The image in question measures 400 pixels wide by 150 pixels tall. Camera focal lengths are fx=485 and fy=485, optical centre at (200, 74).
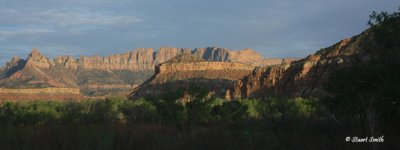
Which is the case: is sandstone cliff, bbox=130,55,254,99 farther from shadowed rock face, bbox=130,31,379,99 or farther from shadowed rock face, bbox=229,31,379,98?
shadowed rock face, bbox=229,31,379,98

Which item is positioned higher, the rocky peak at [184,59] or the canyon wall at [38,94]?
the rocky peak at [184,59]

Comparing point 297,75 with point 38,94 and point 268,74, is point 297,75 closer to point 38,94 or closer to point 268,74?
point 268,74

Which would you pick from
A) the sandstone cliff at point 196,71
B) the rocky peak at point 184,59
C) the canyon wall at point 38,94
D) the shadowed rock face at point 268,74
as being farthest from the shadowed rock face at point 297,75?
the rocky peak at point 184,59

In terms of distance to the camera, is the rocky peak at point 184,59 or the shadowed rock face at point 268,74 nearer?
the shadowed rock face at point 268,74

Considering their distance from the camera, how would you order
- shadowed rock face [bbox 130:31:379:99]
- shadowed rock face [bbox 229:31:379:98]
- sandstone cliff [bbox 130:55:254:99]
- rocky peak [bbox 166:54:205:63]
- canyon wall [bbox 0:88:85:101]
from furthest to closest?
rocky peak [bbox 166:54:205:63], sandstone cliff [bbox 130:55:254:99], canyon wall [bbox 0:88:85:101], shadowed rock face [bbox 229:31:379:98], shadowed rock face [bbox 130:31:379:99]

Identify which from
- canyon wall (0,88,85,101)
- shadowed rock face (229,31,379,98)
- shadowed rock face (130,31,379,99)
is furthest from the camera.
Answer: canyon wall (0,88,85,101)

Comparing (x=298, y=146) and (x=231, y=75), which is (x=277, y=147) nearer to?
(x=298, y=146)

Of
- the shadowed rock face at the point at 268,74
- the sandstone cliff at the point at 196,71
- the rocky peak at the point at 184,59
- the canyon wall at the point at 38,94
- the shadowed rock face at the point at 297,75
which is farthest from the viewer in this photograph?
the rocky peak at the point at 184,59

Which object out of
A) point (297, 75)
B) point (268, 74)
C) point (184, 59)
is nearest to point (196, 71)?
point (184, 59)

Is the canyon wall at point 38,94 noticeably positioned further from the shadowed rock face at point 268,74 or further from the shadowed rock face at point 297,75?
the shadowed rock face at point 297,75

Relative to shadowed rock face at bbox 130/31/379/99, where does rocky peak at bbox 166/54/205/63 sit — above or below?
above

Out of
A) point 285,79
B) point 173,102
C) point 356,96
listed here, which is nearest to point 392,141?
point 356,96

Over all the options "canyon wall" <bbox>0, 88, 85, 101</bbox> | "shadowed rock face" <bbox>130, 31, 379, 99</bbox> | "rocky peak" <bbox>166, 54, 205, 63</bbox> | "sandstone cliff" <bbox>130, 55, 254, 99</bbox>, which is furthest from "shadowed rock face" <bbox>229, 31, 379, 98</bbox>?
"rocky peak" <bbox>166, 54, 205, 63</bbox>

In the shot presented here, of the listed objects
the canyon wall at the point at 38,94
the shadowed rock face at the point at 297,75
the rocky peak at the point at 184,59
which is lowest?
the canyon wall at the point at 38,94
